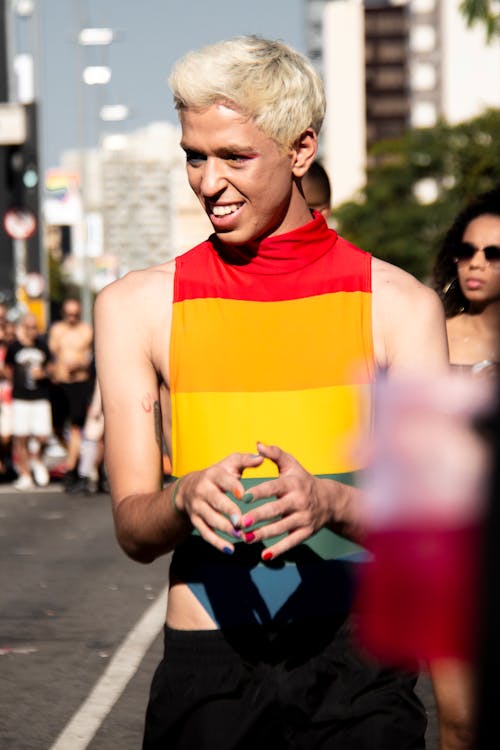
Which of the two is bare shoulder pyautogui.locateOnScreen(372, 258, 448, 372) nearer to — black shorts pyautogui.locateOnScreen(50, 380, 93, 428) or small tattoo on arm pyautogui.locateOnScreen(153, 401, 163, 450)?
small tattoo on arm pyautogui.locateOnScreen(153, 401, 163, 450)

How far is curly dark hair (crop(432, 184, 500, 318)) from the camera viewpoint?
5008mm

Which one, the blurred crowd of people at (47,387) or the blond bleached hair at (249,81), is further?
the blurred crowd of people at (47,387)

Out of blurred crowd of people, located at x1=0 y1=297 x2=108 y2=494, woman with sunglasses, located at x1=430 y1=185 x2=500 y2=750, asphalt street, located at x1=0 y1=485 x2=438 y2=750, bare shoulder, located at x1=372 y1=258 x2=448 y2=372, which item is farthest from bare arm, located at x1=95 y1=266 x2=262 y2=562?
blurred crowd of people, located at x1=0 y1=297 x2=108 y2=494

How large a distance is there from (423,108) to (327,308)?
157m

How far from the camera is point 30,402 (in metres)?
17.7

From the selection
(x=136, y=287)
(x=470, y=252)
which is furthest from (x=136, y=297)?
(x=470, y=252)

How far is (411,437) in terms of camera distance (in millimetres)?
965

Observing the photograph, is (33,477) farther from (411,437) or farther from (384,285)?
(411,437)

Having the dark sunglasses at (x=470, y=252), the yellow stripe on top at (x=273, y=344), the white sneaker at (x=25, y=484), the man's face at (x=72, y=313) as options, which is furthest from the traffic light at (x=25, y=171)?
the yellow stripe on top at (x=273, y=344)

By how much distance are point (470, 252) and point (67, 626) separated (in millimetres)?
4016

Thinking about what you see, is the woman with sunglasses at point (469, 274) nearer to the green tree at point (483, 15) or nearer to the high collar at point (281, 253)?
the high collar at point (281, 253)

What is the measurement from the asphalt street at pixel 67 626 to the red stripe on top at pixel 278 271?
3451 millimetres

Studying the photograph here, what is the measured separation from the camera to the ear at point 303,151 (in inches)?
96.6

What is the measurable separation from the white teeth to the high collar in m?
0.09
